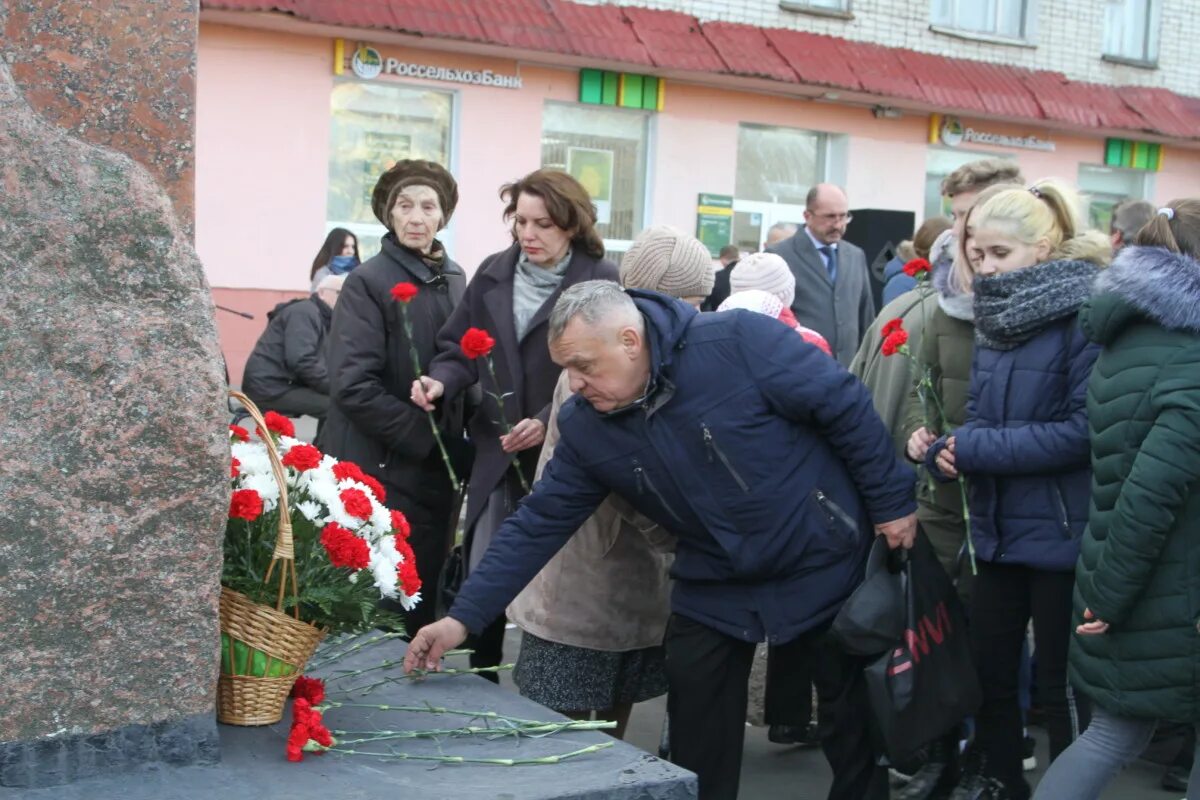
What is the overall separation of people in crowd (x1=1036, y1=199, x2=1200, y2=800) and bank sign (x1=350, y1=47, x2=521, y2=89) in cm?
1031

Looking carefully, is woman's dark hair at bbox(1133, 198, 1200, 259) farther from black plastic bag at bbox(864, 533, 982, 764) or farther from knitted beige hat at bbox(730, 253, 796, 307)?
knitted beige hat at bbox(730, 253, 796, 307)

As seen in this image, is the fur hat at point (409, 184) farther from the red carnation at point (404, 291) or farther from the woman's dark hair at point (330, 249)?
the woman's dark hair at point (330, 249)

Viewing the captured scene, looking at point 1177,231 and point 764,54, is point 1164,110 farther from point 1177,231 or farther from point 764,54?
point 1177,231

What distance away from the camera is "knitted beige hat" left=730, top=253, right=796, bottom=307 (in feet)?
16.2

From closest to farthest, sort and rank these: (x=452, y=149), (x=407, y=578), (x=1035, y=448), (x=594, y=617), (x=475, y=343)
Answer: (x=407, y=578) < (x=1035, y=448) < (x=594, y=617) < (x=475, y=343) < (x=452, y=149)

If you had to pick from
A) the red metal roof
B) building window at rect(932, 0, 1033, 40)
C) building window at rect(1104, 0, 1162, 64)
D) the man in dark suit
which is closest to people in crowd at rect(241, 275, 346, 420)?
the man in dark suit

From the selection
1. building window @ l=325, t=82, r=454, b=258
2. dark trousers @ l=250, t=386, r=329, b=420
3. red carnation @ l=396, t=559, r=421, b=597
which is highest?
building window @ l=325, t=82, r=454, b=258

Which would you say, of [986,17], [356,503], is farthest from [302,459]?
[986,17]

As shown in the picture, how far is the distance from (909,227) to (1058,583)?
19.2ft

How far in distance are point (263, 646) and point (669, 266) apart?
7.15ft

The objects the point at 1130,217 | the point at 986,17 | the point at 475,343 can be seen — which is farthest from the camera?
the point at 986,17

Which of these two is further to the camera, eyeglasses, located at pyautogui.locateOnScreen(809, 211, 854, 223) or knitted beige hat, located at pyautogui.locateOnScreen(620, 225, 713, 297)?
eyeglasses, located at pyautogui.locateOnScreen(809, 211, 854, 223)

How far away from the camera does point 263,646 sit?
110 inches

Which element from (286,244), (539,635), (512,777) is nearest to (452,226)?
(286,244)
